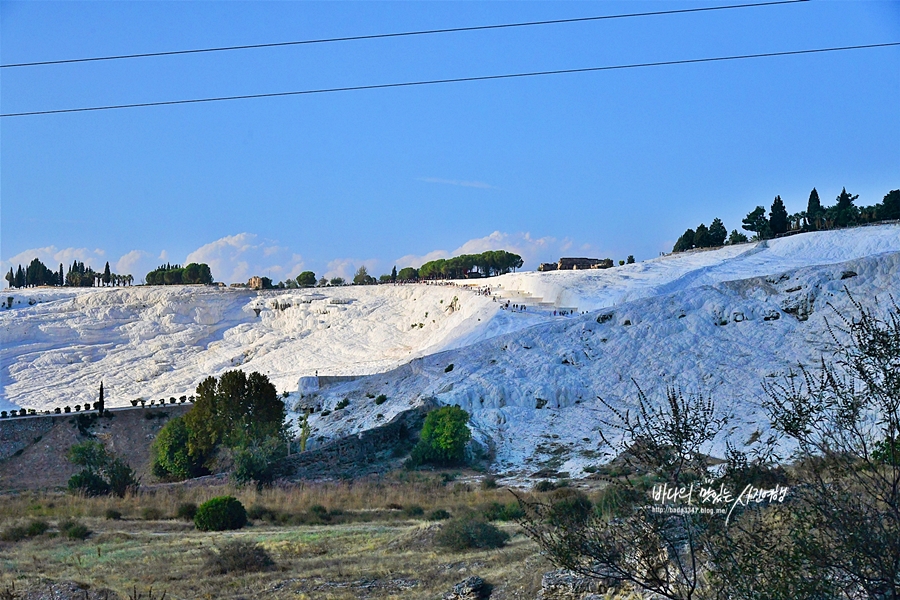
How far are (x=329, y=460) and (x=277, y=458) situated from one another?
1.82 m

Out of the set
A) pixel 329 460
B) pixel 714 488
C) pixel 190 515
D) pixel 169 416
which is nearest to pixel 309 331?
pixel 169 416

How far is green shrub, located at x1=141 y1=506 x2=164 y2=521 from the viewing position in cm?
2106

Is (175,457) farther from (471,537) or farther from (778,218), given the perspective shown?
(778,218)

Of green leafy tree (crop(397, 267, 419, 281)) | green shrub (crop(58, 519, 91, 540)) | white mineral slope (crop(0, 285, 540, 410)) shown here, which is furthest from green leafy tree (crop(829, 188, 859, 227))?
green shrub (crop(58, 519, 91, 540))

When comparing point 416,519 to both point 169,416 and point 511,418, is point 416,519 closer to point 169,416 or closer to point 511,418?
point 511,418

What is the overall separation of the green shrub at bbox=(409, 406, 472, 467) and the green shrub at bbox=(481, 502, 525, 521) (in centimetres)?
1076

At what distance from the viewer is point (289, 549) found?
1583cm

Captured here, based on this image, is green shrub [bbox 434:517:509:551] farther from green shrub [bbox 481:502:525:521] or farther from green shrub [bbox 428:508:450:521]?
green shrub [bbox 428:508:450:521]

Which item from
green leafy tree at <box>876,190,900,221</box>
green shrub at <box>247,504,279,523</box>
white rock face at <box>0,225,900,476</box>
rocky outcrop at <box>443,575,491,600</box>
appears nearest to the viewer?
rocky outcrop at <box>443,575,491,600</box>

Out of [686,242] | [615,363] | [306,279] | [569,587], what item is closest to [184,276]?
[306,279]

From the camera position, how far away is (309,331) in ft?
260

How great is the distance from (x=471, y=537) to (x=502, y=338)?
27.0 m

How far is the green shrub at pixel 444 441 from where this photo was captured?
99.5 feet

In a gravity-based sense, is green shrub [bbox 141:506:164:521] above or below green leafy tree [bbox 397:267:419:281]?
below
